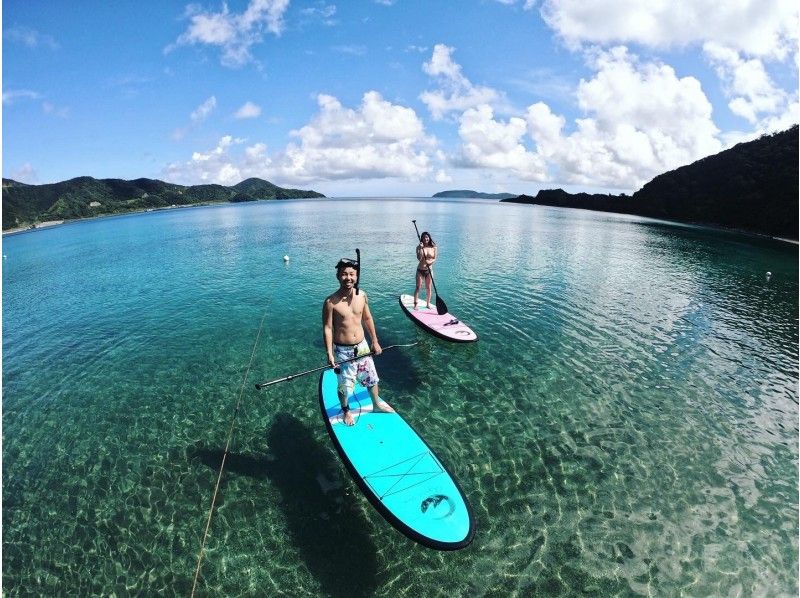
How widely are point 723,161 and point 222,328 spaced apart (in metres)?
167

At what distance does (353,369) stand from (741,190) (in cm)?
13454

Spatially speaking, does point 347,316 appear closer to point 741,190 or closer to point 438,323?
point 438,323

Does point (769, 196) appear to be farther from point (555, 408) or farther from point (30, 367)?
point (30, 367)

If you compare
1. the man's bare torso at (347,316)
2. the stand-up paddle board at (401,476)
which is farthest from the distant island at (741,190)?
the man's bare torso at (347,316)

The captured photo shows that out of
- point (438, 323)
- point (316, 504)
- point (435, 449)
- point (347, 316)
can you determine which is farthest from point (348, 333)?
point (438, 323)

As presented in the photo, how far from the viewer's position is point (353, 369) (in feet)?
34.0

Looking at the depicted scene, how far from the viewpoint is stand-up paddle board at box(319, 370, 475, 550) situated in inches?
303

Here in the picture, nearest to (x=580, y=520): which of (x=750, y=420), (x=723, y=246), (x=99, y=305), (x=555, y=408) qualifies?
(x=555, y=408)

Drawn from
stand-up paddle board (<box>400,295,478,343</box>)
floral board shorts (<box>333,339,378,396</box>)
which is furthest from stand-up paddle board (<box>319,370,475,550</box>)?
stand-up paddle board (<box>400,295,478,343</box>)

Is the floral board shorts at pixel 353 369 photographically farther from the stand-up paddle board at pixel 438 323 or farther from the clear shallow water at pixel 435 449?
the stand-up paddle board at pixel 438 323

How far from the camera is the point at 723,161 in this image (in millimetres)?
124562

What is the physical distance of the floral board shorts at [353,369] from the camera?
10.2m

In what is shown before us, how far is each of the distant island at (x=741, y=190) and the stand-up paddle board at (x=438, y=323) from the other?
303 ft

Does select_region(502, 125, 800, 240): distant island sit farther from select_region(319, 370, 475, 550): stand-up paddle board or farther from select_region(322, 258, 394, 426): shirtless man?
select_region(322, 258, 394, 426): shirtless man
